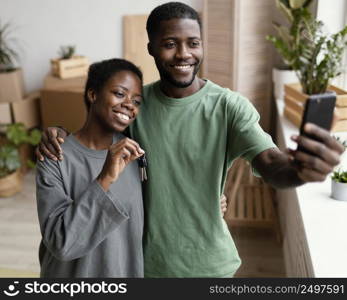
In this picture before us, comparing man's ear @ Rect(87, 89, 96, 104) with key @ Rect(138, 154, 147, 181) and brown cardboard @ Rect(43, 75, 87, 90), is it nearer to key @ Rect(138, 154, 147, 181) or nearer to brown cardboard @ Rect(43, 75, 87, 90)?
key @ Rect(138, 154, 147, 181)

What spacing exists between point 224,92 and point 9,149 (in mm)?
2774

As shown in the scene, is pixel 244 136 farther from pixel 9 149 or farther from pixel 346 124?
pixel 9 149

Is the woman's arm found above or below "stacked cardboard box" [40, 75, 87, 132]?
above

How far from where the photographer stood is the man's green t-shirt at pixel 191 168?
1007 millimetres

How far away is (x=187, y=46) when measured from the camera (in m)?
1.00

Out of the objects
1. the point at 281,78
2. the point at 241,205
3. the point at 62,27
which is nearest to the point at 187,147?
the point at 241,205

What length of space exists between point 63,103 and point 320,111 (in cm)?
311

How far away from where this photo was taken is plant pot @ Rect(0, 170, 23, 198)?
3377mm

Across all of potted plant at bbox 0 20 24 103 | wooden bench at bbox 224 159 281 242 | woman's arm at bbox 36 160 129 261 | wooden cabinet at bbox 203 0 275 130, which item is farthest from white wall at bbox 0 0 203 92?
woman's arm at bbox 36 160 129 261

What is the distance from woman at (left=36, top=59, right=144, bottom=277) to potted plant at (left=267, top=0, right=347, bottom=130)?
0.71 metres

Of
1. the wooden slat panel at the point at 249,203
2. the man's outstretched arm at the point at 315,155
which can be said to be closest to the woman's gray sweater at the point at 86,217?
the man's outstretched arm at the point at 315,155

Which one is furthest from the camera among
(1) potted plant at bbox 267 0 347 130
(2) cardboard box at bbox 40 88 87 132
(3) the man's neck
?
(2) cardboard box at bbox 40 88 87 132

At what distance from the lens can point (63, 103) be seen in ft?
11.7

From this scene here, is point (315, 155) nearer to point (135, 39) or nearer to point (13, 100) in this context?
point (135, 39)
